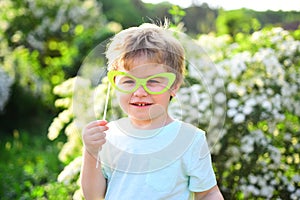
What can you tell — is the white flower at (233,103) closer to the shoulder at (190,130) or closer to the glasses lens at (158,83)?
the shoulder at (190,130)

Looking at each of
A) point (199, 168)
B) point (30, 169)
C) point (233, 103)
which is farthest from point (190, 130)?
point (30, 169)

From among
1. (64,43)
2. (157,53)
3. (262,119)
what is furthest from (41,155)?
(157,53)

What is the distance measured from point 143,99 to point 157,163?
0.62ft

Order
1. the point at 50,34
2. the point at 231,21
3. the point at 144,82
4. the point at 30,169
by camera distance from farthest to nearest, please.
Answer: the point at 231,21 → the point at 50,34 → the point at 30,169 → the point at 144,82

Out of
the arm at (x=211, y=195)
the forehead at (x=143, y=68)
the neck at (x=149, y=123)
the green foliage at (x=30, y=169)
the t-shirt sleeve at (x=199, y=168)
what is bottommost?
the green foliage at (x=30, y=169)

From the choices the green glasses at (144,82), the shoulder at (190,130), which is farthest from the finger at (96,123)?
the shoulder at (190,130)

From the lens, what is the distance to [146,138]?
5.31 ft

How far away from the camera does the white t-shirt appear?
1597 millimetres

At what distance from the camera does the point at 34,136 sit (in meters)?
5.88

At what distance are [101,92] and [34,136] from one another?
281 centimetres

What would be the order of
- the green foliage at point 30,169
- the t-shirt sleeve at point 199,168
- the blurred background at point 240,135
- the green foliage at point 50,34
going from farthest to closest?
the green foliage at point 50,34, the blurred background at point 240,135, the green foliage at point 30,169, the t-shirt sleeve at point 199,168

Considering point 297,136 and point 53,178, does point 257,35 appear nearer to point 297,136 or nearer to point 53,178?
point 297,136

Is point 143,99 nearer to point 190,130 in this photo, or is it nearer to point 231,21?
point 190,130

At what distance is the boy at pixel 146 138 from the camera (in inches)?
60.9
